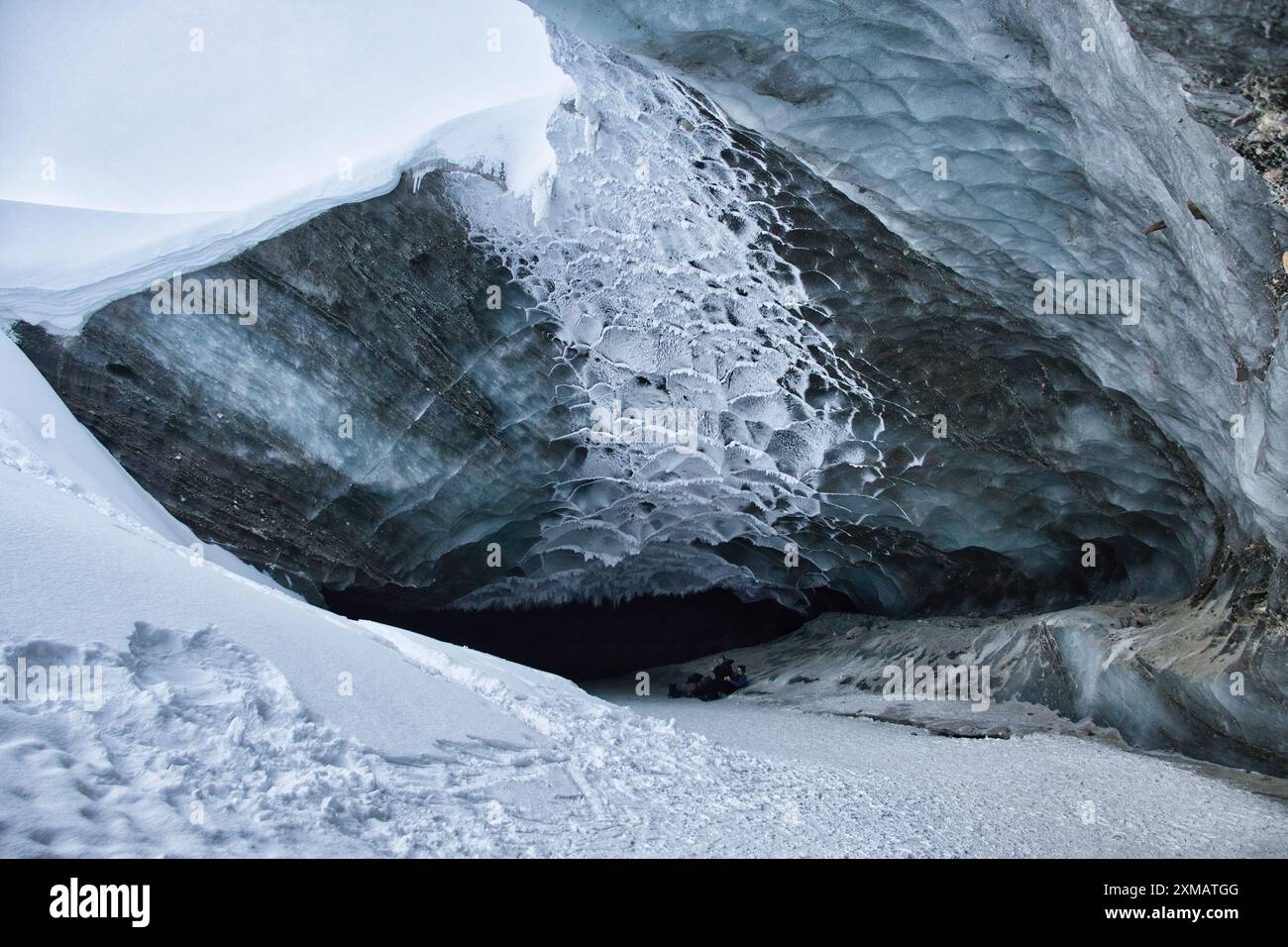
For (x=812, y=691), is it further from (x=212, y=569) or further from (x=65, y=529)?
(x=65, y=529)

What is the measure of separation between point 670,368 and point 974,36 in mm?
3647

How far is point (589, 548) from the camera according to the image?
32.4ft

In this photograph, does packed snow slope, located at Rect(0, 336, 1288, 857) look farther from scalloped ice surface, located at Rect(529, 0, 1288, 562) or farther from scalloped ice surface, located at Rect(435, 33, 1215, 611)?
scalloped ice surface, located at Rect(435, 33, 1215, 611)

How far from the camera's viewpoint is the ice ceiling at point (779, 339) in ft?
14.8


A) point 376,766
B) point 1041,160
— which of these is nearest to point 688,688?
point 1041,160

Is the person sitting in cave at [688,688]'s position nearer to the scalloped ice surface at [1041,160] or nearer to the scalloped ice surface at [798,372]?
the scalloped ice surface at [798,372]

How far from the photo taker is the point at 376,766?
3.05m

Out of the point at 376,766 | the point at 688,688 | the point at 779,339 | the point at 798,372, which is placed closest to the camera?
the point at 376,766

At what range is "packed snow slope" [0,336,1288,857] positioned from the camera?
2.46m

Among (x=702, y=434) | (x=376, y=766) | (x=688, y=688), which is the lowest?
(x=688, y=688)

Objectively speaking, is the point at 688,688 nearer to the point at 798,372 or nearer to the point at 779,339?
the point at 798,372

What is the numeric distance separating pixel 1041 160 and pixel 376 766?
15.1ft

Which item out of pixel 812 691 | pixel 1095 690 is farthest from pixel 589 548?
pixel 1095 690
